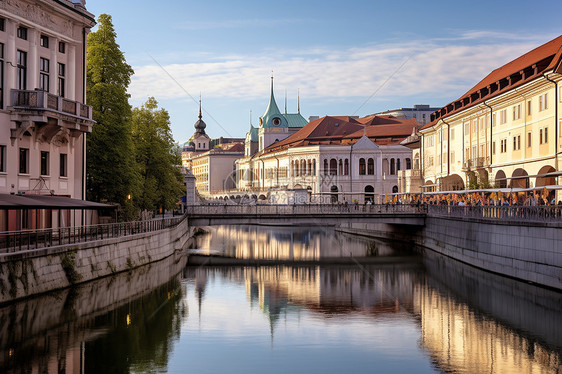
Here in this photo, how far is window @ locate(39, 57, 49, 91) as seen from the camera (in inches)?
1755

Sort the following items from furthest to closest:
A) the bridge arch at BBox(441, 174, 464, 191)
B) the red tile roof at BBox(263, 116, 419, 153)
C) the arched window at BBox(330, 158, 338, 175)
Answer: the red tile roof at BBox(263, 116, 419, 153) → the arched window at BBox(330, 158, 338, 175) → the bridge arch at BBox(441, 174, 464, 191)

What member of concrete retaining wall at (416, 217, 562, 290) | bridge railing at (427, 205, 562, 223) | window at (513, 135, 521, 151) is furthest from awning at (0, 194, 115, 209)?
window at (513, 135, 521, 151)

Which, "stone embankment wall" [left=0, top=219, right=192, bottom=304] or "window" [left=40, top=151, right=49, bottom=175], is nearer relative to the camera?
"stone embankment wall" [left=0, top=219, right=192, bottom=304]

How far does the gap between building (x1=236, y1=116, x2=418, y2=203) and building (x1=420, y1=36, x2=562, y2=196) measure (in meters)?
53.1

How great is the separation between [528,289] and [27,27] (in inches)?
1110

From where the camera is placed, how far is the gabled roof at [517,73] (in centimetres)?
5812

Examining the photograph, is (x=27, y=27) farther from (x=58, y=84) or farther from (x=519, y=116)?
(x=519, y=116)

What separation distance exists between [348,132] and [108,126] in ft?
348

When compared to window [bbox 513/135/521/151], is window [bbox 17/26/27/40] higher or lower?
higher

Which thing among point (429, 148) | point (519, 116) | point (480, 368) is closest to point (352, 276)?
point (519, 116)

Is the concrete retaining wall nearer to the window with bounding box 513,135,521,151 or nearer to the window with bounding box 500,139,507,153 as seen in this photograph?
the window with bounding box 513,135,521,151

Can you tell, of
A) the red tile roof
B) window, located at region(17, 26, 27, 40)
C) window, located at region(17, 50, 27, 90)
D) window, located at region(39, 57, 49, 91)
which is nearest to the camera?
window, located at region(17, 26, 27, 40)

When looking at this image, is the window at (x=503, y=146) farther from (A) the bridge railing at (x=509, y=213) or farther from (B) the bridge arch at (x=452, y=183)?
(B) the bridge arch at (x=452, y=183)

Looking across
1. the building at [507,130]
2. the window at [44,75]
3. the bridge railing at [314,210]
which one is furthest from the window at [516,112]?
the window at [44,75]
